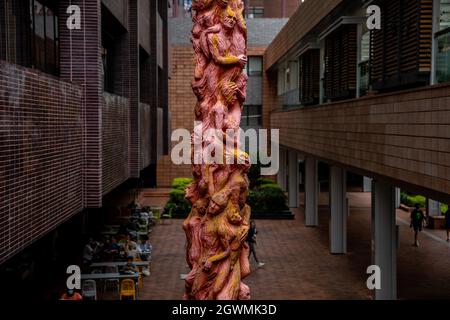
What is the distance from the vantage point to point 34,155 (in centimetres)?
1005

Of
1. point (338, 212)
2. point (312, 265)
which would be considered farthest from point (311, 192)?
point (312, 265)

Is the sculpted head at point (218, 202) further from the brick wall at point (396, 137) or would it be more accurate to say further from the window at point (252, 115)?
the window at point (252, 115)

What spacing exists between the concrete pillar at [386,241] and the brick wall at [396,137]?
0.85 metres

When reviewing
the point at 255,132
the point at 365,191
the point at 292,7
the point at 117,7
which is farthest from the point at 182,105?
the point at 292,7

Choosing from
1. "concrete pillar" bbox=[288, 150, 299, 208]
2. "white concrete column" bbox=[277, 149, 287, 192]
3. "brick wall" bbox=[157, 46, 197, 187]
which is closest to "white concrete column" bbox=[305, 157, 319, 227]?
"concrete pillar" bbox=[288, 150, 299, 208]

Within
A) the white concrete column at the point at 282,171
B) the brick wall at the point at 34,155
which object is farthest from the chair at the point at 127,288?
the white concrete column at the point at 282,171

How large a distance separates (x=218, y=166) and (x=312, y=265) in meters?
11.1

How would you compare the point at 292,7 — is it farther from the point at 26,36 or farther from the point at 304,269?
the point at 26,36

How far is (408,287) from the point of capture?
17906 millimetres

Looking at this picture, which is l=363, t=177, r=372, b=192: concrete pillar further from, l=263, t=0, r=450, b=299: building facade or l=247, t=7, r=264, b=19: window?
l=247, t=7, r=264, b=19: window

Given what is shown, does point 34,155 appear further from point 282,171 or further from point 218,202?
point 282,171

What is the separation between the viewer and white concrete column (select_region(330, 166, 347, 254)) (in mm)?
22766

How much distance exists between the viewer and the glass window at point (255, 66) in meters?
43.0

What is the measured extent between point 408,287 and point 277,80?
25864mm
